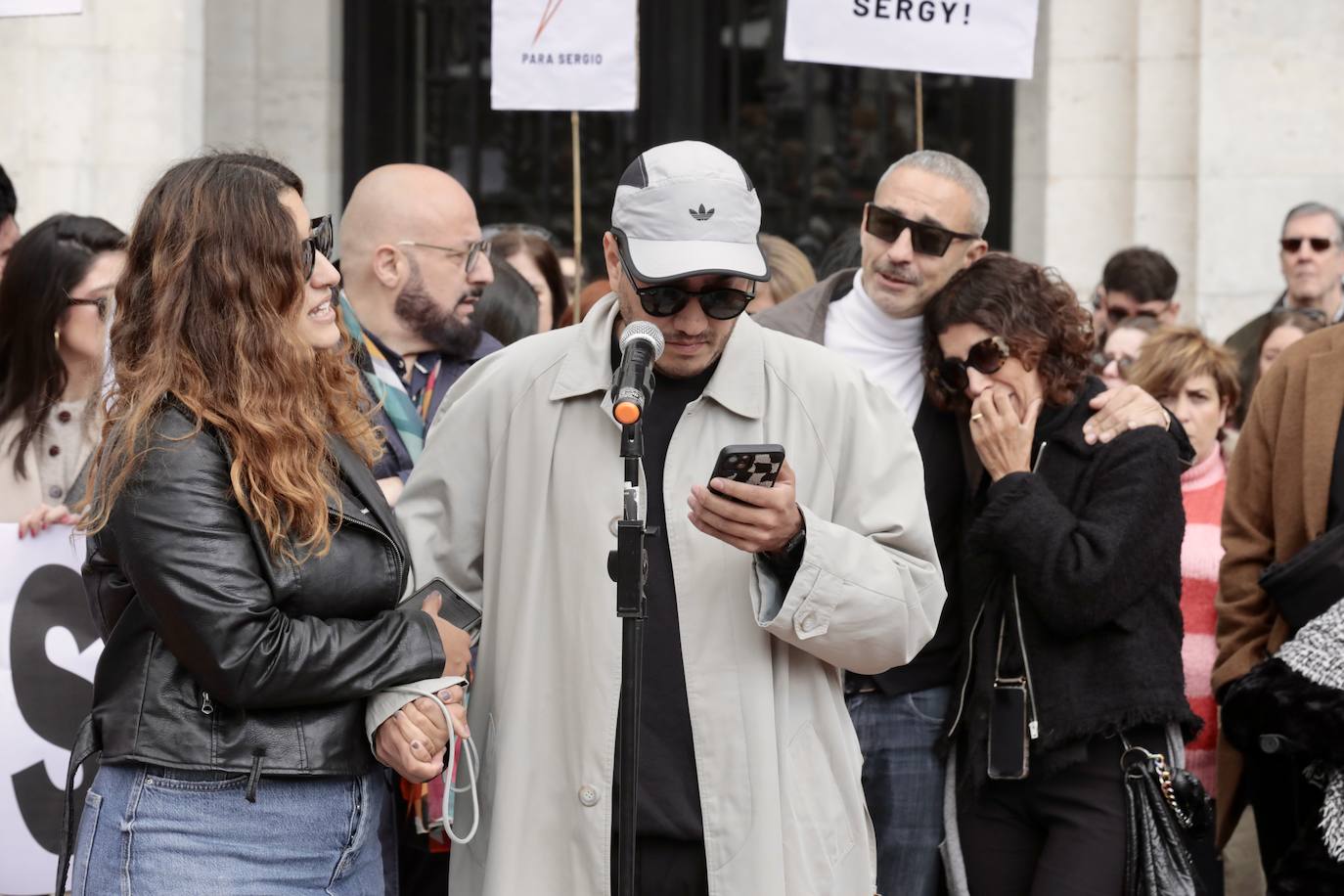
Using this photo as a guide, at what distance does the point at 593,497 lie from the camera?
3354mm

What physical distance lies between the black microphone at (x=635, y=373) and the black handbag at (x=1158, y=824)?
1.75 m

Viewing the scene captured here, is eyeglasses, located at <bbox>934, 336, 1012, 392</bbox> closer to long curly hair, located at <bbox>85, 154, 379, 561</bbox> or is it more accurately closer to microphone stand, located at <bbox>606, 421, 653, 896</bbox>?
microphone stand, located at <bbox>606, 421, 653, 896</bbox>

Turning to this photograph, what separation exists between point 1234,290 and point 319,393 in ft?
21.5

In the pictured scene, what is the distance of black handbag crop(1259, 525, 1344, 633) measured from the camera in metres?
4.30

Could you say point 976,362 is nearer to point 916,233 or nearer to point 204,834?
point 916,233

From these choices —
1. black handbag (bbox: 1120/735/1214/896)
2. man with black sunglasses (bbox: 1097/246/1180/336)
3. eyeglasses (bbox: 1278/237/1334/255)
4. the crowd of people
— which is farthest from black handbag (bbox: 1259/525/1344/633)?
eyeglasses (bbox: 1278/237/1334/255)

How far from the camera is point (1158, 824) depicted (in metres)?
3.98

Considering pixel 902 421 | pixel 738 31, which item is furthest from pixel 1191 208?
pixel 902 421

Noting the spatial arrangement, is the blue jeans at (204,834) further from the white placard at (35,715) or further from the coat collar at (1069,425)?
the coat collar at (1069,425)

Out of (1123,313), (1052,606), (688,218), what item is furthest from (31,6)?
(1123,313)

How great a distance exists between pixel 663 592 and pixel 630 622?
17.6 inches

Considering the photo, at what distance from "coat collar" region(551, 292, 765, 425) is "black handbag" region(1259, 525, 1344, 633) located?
1.67m

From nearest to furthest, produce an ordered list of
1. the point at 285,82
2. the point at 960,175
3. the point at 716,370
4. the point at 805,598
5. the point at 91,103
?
the point at 805,598, the point at 716,370, the point at 960,175, the point at 91,103, the point at 285,82

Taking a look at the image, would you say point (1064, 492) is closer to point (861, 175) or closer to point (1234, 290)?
point (1234, 290)
